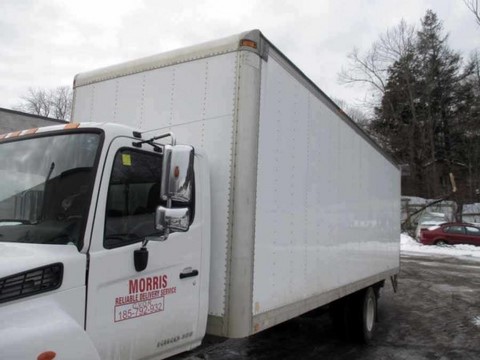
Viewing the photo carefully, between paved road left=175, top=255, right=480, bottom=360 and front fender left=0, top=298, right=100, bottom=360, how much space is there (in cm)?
106

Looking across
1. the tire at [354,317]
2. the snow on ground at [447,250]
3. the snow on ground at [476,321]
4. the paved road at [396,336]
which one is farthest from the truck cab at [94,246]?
the snow on ground at [447,250]

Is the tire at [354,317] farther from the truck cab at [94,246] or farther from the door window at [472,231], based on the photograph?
the door window at [472,231]

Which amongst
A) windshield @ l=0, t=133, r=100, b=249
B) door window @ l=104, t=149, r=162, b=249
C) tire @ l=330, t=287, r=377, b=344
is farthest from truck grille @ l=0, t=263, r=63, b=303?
tire @ l=330, t=287, r=377, b=344

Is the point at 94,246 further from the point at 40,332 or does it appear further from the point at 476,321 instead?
the point at 476,321

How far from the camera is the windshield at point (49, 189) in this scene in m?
2.65

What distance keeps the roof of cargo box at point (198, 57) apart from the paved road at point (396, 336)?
2267 millimetres

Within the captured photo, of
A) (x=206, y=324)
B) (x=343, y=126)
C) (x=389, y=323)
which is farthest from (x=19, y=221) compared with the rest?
(x=389, y=323)

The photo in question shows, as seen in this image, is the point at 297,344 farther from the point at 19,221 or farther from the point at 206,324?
the point at 19,221

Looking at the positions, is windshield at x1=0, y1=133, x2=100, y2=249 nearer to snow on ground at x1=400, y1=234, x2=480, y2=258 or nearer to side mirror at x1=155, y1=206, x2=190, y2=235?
side mirror at x1=155, y1=206, x2=190, y2=235

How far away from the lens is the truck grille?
2253 mm

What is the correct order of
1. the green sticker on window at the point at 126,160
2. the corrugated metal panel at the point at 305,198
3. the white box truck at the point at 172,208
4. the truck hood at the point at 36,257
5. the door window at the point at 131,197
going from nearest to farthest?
1. the truck hood at the point at 36,257
2. the white box truck at the point at 172,208
3. the door window at the point at 131,197
4. the green sticker on window at the point at 126,160
5. the corrugated metal panel at the point at 305,198

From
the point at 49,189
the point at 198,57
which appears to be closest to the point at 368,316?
the point at 198,57

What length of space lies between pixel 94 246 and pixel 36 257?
1.07 ft

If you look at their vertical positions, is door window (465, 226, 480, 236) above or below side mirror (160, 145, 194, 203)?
below
